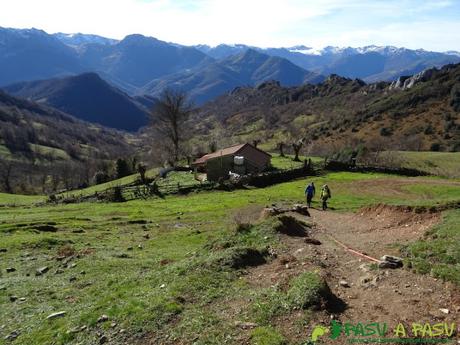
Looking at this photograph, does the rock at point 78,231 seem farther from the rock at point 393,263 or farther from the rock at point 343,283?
the rock at point 393,263

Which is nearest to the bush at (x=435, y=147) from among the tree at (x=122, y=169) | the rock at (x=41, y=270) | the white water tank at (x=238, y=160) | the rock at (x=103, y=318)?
the white water tank at (x=238, y=160)

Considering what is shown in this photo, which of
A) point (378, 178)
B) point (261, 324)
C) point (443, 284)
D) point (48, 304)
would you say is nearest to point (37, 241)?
point (48, 304)

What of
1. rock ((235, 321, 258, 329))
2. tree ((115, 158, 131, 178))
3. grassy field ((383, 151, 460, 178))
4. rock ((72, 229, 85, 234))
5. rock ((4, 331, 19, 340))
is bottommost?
tree ((115, 158, 131, 178))

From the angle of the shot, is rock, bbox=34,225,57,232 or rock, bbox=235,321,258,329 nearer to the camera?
rock, bbox=235,321,258,329

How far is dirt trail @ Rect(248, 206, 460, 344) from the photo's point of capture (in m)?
12.1

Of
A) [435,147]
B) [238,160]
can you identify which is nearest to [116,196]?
[238,160]

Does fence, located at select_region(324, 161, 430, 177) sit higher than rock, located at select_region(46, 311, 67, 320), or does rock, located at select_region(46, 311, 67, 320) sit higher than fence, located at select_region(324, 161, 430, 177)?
rock, located at select_region(46, 311, 67, 320)

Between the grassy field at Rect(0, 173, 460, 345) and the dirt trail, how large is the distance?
721mm

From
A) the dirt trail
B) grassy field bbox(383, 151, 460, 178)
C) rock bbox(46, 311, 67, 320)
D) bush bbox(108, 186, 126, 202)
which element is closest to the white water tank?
bush bbox(108, 186, 126, 202)

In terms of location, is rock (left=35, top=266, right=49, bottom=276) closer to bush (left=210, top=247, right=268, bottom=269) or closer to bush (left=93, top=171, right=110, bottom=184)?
bush (left=210, top=247, right=268, bottom=269)

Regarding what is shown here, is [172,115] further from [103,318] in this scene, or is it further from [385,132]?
[385,132]

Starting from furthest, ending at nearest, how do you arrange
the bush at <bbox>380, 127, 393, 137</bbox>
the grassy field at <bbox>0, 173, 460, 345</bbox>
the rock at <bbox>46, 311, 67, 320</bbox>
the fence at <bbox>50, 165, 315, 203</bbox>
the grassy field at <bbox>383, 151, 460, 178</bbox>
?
1. the bush at <bbox>380, 127, 393, 137</bbox>
2. the grassy field at <bbox>383, 151, 460, 178</bbox>
3. the fence at <bbox>50, 165, 315, 203</bbox>
4. the rock at <bbox>46, 311, 67, 320</bbox>
5. the grassy field at <bbox>0, 173, 460, 345</bbox>

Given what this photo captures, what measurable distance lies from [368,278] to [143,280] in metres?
8.79

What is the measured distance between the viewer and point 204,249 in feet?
68.8
